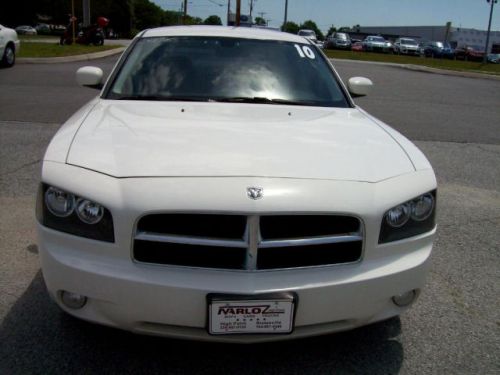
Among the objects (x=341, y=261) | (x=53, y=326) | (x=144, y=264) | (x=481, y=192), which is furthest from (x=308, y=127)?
(x=481, y=192)

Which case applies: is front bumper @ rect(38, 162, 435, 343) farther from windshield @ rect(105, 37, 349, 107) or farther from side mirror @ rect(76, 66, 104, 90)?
side mirror @ rect(76, 66, 104, 90)

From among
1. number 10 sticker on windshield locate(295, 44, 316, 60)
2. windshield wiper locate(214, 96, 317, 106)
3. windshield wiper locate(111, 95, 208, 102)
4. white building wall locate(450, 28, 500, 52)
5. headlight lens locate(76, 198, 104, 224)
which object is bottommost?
headlight lens locate(76, 198, 104, 224)

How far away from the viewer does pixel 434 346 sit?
2580mm

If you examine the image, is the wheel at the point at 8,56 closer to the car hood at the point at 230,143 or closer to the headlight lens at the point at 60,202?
the car hood at the point at 230,143

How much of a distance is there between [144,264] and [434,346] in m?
1.54

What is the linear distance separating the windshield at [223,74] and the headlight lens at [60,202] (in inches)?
49.7

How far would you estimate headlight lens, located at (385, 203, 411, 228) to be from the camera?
2.18 metres

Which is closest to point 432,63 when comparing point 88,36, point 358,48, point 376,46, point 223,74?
point 376,46

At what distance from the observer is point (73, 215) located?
209 centimetres

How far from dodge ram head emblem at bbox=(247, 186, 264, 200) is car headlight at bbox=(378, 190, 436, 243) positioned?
545 mm

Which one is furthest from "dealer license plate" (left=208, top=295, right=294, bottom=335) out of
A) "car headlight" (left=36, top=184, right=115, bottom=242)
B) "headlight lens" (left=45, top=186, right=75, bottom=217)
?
"headlight lens" (left=45, top=186, right=75, bottom=217)

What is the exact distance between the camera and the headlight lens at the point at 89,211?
2.04 m

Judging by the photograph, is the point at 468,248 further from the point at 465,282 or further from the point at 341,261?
the point at 341,261

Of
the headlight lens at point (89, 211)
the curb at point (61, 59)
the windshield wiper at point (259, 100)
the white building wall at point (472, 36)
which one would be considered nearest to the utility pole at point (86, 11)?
the curb at point (61, 59)
